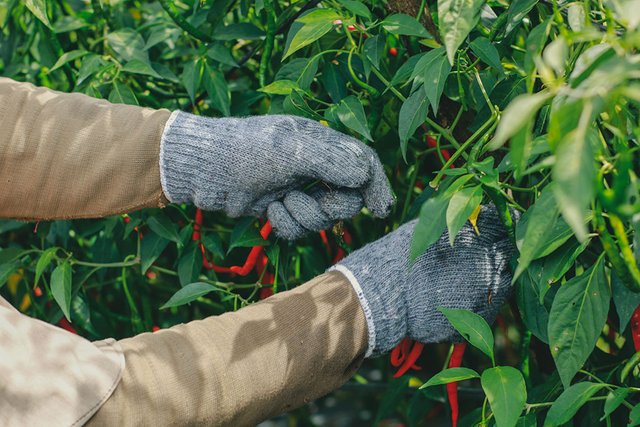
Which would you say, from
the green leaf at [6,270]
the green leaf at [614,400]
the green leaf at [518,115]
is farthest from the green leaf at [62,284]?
the green leaf at [518,115]

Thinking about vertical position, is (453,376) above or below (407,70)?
below

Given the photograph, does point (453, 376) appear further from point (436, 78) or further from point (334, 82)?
point (334, 82)

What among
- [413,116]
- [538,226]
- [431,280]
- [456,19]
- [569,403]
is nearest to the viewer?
[538,226]

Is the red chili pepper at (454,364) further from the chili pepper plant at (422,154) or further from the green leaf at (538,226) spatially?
the green leaf at (538,226)

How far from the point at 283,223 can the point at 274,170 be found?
78 mm

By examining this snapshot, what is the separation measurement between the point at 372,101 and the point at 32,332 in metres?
0.53

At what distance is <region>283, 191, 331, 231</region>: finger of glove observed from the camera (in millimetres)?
1164

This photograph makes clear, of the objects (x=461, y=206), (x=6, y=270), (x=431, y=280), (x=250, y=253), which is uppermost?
(x=461, y=206)

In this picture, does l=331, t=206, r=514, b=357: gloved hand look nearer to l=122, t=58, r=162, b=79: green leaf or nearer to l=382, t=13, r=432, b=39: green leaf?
l=382, t=13, r=432, b=39: green leaf

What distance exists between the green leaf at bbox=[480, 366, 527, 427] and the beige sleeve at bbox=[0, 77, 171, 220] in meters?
0.55

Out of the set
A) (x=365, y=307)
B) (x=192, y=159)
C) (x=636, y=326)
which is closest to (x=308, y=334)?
(x=365, y=307)

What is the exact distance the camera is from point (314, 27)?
42.7 inches

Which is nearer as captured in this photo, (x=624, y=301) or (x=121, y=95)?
(x=624, y=301)

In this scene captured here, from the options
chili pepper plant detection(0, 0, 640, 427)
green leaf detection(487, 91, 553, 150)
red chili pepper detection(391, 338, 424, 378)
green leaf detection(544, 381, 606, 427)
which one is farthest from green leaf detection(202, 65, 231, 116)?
green leaf detection(487, 91, 553, 150)
